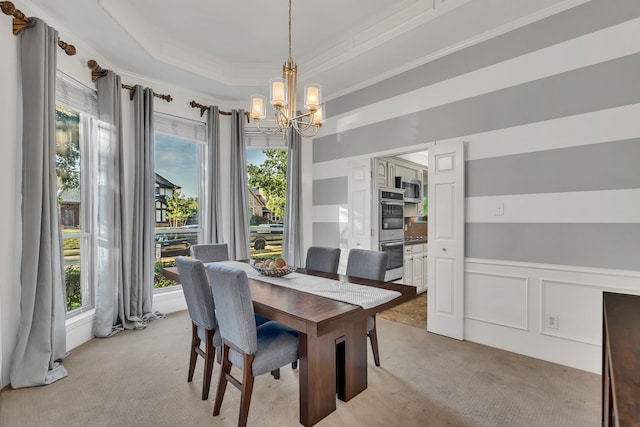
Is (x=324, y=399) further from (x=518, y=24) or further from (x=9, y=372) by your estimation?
(x=518, y=24)

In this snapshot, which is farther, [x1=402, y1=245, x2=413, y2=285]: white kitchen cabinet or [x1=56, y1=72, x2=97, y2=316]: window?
[x1=402, y1=245, x2=413, y2=285]: white kitchen cabinet

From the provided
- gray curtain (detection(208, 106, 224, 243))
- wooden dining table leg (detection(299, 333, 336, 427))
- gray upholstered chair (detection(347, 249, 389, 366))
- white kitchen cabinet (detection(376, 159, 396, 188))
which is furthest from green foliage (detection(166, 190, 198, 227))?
wooden dining table leg (detection(299, 333, 336, 427))

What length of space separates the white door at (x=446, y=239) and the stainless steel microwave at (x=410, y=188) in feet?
5.76

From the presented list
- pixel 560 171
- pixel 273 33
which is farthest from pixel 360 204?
pixel 273 33

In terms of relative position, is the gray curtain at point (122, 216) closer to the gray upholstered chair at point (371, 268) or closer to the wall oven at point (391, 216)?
the gray upholstered chair at point (371, 268)

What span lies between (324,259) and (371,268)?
56 cm

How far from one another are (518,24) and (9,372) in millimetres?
5044

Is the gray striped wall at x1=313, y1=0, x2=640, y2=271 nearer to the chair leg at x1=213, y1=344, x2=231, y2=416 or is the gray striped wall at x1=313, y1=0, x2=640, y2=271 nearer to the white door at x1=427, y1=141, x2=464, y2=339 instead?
the white door at x1=427, y1=141, x2=464, y2=339

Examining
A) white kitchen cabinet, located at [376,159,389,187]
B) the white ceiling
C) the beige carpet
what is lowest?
the beige carpet

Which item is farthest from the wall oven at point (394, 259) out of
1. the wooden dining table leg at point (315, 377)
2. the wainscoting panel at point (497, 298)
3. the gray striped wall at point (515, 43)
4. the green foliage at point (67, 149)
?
the green foliage at point (67, 149)

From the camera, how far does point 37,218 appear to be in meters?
2.36

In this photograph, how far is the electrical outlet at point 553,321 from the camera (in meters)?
2.61

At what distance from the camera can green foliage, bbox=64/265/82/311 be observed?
10.1 feet

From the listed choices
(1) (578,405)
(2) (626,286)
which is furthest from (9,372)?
(2) (626,286)
